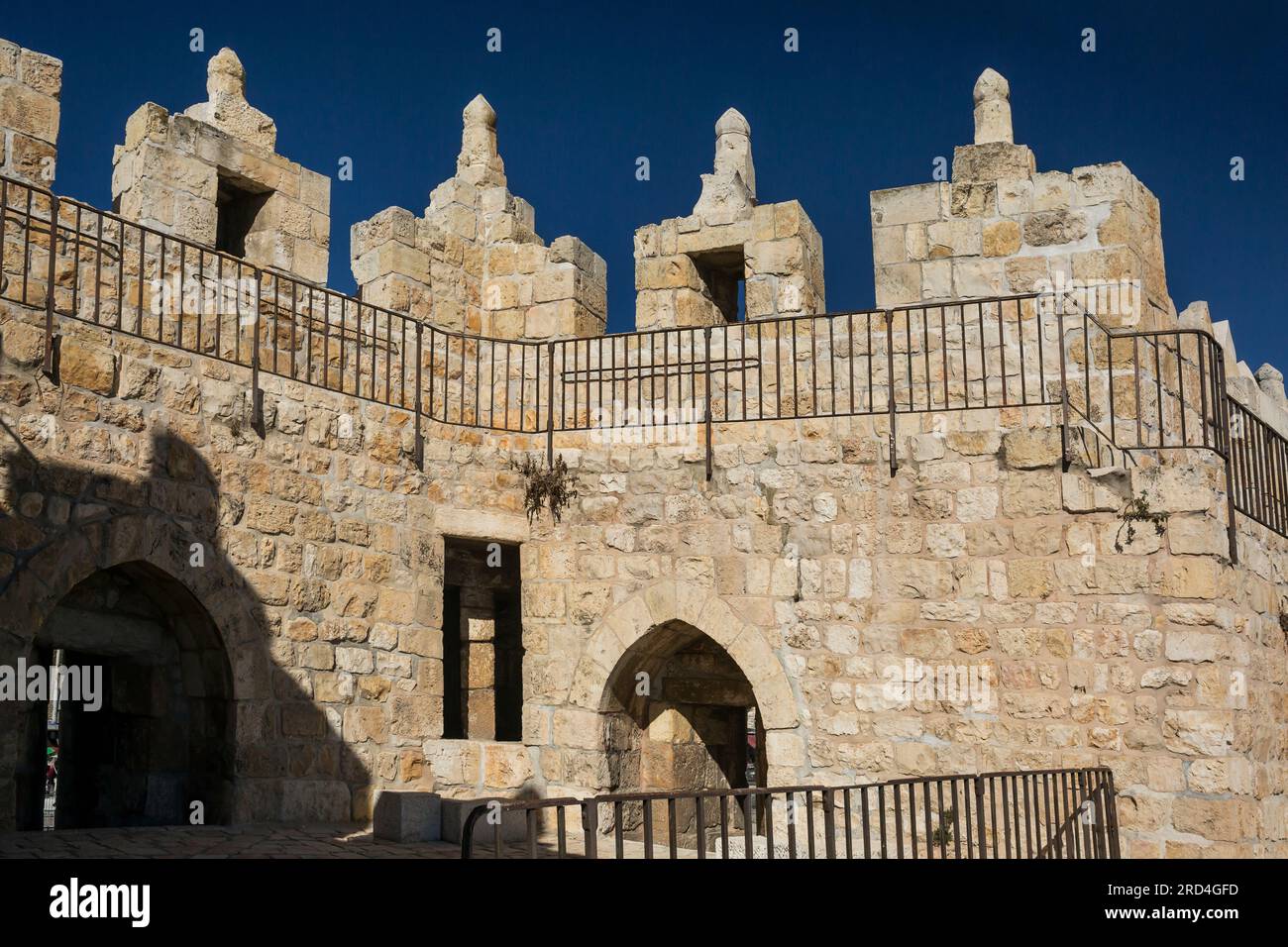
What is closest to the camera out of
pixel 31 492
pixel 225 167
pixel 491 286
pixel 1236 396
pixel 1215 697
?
pixel 31 492

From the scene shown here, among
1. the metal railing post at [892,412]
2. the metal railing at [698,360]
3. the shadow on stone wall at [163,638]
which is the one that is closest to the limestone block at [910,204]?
the metal railing at [698,360]

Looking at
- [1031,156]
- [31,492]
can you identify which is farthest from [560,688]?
[1031,156]

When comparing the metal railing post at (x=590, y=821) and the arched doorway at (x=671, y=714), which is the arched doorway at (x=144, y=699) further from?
the metal railing post at (x=590, y=821)

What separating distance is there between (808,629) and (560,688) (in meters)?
1.98

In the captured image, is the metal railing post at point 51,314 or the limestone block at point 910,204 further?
the limestone block at point 910,204

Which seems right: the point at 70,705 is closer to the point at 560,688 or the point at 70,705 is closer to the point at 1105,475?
the point at 560,688

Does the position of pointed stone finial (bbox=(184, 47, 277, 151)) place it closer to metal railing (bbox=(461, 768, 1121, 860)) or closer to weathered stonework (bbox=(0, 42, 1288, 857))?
weathered stonework (bbox=(0, 42, 1288, 857))

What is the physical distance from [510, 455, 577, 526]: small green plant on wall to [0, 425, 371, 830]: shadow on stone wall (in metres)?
2.20

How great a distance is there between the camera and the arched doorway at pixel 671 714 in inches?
383

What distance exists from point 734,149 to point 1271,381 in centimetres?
596

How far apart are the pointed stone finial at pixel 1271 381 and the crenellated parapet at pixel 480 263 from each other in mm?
6571

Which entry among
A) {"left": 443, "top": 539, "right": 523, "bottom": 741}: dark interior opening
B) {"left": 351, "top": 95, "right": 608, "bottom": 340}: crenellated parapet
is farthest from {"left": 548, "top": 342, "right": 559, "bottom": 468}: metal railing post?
{"left": 351, "top": 95, "right": 608, "bottom": 340}: crenellated parapet

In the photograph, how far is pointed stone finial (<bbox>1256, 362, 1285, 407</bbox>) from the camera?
41.3ft
